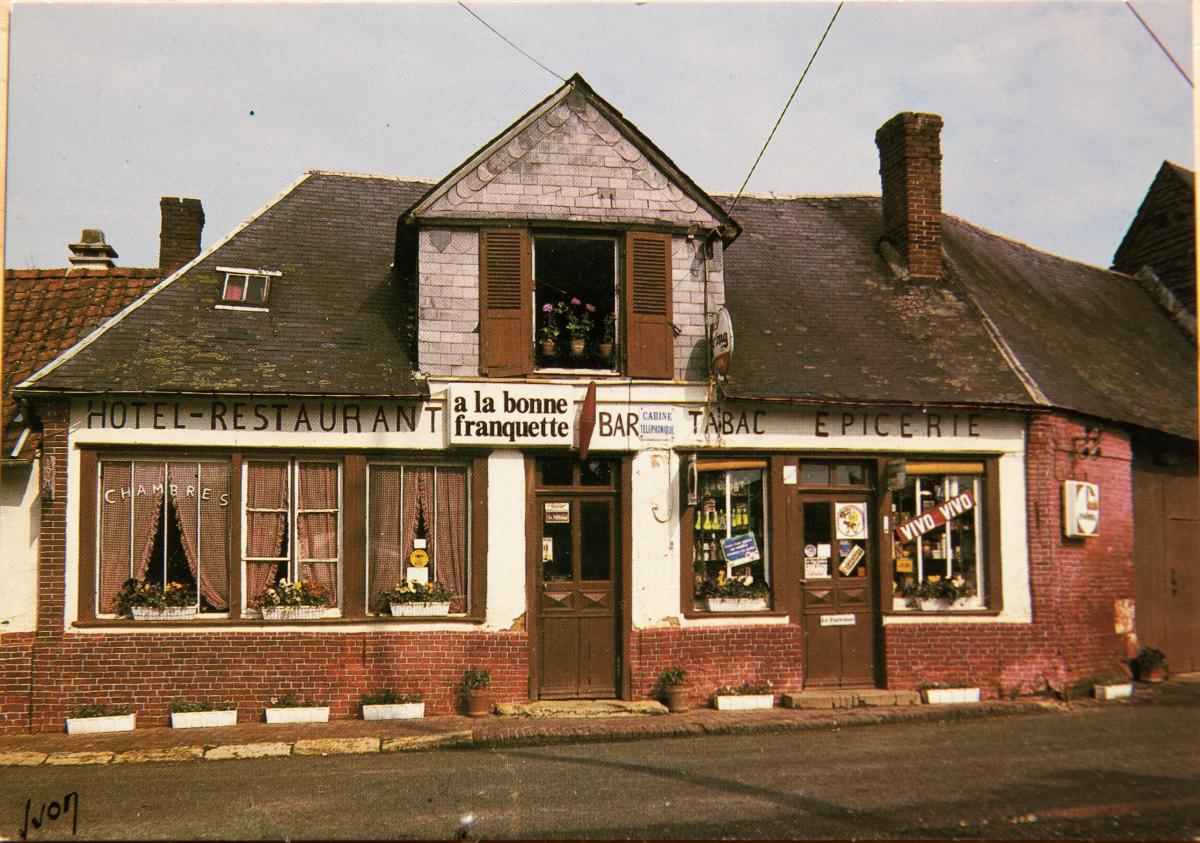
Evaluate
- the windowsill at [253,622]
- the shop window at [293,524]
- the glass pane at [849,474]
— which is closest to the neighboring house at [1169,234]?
the glass pane at [849,474]

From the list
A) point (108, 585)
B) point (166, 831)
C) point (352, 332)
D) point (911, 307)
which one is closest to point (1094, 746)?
point (911, 307)

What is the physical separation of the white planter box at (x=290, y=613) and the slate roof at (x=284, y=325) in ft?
8.10

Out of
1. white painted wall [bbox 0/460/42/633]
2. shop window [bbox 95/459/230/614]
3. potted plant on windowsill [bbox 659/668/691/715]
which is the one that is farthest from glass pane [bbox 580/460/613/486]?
white painted wall [bbox 0/460/42/633]

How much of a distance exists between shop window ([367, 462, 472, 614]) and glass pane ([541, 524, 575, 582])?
3.07ft

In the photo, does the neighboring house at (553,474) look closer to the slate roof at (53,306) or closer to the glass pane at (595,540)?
the glass pane at (595,540)

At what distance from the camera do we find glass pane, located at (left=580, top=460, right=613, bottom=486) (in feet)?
42.1

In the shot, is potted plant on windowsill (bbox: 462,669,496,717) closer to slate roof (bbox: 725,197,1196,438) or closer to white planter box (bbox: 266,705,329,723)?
white planter box (bbox: 266,705,329,723)

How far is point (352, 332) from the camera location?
43.3ft

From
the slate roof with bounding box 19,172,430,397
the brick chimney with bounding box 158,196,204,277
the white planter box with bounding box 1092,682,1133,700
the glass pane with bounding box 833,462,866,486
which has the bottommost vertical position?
the white planter box with bounding box 1092,682,1133,700

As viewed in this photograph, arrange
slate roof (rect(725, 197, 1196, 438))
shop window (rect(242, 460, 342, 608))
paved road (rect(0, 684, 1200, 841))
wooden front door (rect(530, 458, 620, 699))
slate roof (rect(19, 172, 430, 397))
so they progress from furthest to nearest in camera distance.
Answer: slate roof (rect(725, 197, 1196, 438)) → wooden front door (rect(530, 458, 620, 699)) → shop window (rect(242, 460, 342, 608)) → slate roof (rect(19, 172, 430, 397)) → paved road (rect(0, 684, 1200, 841))

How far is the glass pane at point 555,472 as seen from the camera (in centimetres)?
1274

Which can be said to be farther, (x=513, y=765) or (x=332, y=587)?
(x=332, y=587)

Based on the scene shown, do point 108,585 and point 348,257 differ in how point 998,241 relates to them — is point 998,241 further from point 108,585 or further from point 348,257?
point 108,585

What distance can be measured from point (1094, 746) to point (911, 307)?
696 centimetres
